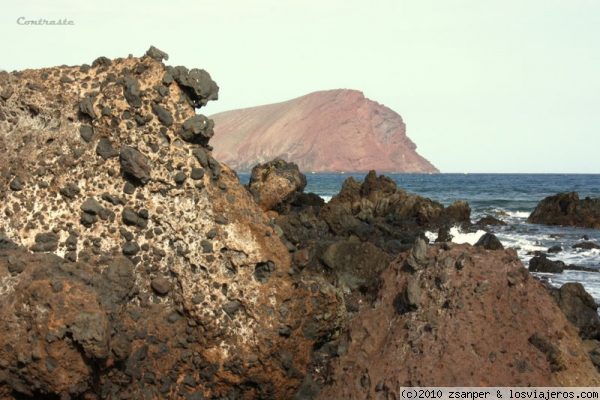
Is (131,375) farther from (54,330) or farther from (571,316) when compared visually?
(571,316)

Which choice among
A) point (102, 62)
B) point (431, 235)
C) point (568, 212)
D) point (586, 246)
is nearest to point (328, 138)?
point (568, 212)

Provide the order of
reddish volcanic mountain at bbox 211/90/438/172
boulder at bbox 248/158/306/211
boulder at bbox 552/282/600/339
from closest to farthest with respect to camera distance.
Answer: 1. boulder at bbox 552/282/600/339
2. boulder at bbox 248/158/306/211
3. reddish volcanic mountain at bbox 211/90/438/172

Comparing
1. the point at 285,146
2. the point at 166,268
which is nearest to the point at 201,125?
the point at 166,268

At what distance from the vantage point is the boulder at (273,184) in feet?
48.4

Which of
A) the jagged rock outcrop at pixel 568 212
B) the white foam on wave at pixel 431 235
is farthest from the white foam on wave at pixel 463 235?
the jagged rock outcrop at pixel 568 212

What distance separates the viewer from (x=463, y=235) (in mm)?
21359

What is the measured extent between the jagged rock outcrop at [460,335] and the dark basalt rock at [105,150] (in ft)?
7.23

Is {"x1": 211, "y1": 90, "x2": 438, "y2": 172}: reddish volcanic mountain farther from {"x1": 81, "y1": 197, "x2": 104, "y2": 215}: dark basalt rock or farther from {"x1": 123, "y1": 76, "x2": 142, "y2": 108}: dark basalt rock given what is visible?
{"x1": 81, "y1": 197, "x2": 104, "y2": 215}: dark basalt rock

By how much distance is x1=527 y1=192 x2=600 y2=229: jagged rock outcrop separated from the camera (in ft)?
87.2

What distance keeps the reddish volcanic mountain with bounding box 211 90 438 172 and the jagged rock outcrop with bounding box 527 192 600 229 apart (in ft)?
457

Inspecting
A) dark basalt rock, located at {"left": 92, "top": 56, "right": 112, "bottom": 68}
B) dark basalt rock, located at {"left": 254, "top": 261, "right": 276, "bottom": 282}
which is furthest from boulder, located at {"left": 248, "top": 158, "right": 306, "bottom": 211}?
dark basalt rock, located at {"left": 254, "top": 261, "right": 276, "bottom": 282}

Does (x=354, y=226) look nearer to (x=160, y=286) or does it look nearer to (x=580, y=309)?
(x=580, y=309)

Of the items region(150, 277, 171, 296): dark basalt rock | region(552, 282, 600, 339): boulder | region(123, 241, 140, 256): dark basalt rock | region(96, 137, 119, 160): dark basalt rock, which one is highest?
region(96, 137, 119, 160): dark basalt rock

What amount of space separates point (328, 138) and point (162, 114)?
17014 centimetres
